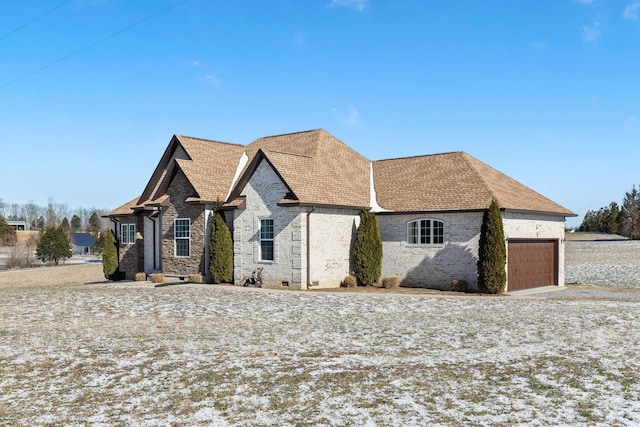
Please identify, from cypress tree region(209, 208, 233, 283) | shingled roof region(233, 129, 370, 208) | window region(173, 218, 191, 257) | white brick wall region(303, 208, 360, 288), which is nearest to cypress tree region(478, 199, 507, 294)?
shingled roof region(233, 129, 370, 208)

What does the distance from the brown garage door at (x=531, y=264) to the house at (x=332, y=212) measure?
0.16 feet

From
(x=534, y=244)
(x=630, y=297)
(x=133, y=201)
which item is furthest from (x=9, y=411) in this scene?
(x=133, y=201)

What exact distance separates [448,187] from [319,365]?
57.7ft

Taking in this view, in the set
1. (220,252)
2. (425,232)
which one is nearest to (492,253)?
(425,232)

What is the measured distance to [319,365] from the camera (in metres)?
10.3

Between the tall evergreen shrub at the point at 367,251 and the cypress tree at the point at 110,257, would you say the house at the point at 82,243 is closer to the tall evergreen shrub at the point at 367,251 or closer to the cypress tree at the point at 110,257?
the cypress tree at the point at 110,257

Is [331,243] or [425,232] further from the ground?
[425,232]

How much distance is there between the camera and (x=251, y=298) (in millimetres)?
20688

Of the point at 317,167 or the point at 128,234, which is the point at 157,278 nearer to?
the point at 128,234

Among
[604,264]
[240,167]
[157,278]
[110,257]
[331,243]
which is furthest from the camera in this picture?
[604,264]

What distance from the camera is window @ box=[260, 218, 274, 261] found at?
25594 mm

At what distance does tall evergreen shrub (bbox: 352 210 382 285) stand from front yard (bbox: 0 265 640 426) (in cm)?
788

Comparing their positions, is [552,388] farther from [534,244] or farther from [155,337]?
[534,244]

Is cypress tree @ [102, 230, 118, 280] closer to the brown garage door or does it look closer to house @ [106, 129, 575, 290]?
house @ [106, 129, 575, 290]
